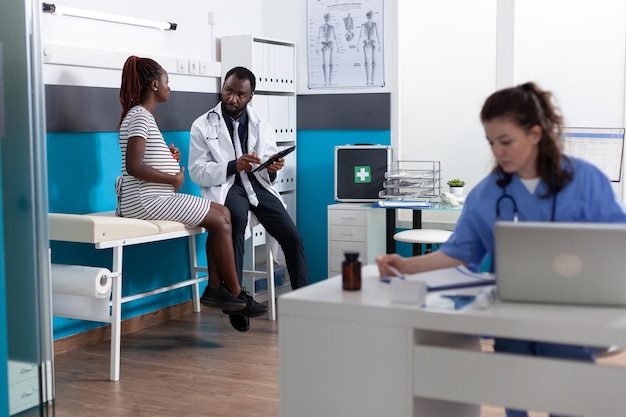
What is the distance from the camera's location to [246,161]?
466 cm

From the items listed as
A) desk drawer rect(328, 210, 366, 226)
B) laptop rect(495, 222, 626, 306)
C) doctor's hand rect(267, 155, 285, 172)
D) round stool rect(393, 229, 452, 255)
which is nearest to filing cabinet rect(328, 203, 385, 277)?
desk drawer rect(328, 210, 366, 226)

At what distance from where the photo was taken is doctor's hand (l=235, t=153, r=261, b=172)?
4.65 metres

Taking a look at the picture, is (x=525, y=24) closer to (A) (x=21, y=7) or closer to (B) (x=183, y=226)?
(B) (x=183, y=226)

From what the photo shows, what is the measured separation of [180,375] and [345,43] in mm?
2610

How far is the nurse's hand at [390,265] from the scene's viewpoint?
7.84 ft

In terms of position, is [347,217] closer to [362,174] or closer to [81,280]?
[362,174]

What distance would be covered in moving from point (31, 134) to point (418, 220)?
8.94 feet

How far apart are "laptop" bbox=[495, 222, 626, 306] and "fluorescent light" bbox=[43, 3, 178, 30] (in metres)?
2.83

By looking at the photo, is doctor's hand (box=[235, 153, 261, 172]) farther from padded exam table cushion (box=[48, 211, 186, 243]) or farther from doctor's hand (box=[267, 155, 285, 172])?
padded exam table cushion (box=[48, 211, 186, 243])

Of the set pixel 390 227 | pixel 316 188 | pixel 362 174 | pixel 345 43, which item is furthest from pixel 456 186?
pixel 345 43

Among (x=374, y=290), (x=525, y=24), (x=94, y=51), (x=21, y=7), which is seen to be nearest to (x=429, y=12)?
(x=525, y=24)

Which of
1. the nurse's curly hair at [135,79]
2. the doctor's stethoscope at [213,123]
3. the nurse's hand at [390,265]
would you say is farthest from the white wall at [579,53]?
the nurse's hand at [390,265]

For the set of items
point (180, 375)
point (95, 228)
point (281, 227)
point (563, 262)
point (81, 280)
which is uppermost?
point (563, 262)

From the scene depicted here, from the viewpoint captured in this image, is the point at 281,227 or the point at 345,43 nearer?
the point at 281,227
